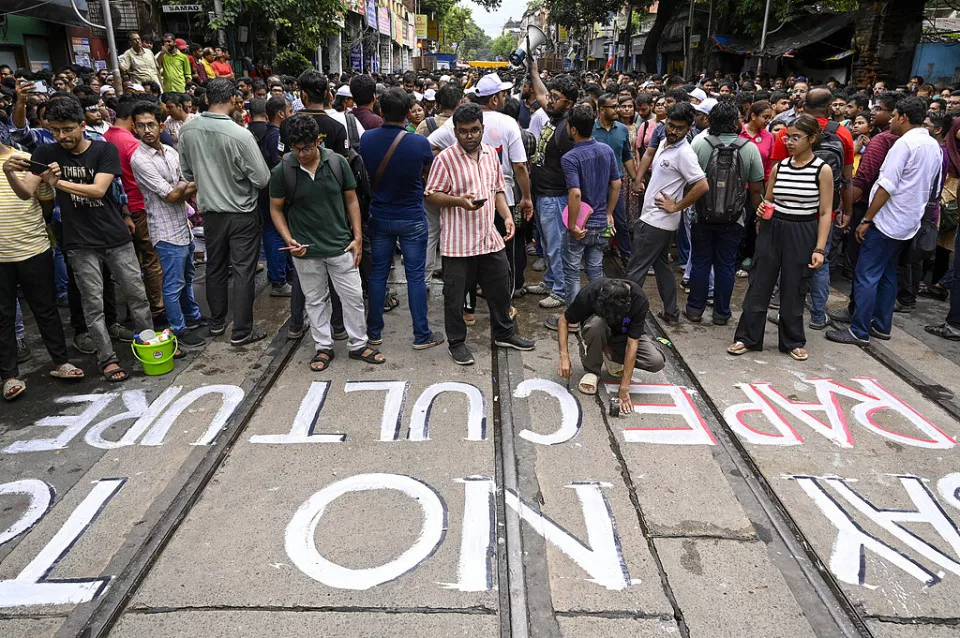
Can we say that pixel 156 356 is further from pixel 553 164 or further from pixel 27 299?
pixel 553 164

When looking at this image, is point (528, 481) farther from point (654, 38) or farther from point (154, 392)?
point (654, 38)

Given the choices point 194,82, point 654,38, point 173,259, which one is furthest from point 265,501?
point 654,38

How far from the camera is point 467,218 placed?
16.8ft

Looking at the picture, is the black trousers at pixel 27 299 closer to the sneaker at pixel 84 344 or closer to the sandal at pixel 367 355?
the sneaker at pixel 84 344

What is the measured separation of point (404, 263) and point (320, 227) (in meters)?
0.81

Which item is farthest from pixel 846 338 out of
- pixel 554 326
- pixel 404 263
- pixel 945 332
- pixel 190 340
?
pixel 190 340

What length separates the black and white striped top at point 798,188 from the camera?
513 cm

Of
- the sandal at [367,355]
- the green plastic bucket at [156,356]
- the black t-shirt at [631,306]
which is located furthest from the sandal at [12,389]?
the black t-shirt at [631,306]

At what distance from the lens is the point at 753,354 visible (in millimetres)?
5633

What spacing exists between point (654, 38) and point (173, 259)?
35.3 meters

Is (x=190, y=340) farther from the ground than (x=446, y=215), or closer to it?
closer to it

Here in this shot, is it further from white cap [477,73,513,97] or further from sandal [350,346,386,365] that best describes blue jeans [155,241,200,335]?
white cap [477,73,513,97]

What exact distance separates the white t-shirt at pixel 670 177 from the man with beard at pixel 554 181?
79 centimetres

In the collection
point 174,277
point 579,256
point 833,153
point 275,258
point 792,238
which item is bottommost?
→ point 275,258
